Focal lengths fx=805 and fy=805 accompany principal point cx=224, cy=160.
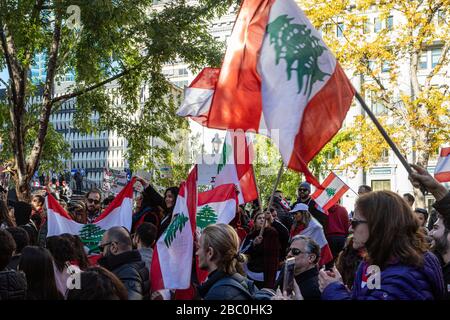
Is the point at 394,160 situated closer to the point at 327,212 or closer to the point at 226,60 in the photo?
the point at 327,212

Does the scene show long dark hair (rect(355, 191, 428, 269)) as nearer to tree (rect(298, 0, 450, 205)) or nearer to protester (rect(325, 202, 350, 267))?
protester (rect(325, 202, 350, 267))

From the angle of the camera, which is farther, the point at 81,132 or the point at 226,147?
the point at 81,132

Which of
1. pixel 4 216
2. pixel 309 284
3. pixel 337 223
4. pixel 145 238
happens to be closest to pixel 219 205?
pixel 145 238

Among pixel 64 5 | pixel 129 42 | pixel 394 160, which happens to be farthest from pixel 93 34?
pixel 394 160

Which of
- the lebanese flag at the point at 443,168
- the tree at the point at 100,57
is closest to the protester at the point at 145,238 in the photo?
the lebanese flag at the point at 443,168

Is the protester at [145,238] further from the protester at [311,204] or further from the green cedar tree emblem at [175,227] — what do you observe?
the protester at [311,204]

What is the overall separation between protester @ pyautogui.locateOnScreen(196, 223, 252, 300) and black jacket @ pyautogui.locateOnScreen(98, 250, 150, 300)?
2.99 ft

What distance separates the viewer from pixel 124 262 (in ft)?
21.9

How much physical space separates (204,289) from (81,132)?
1577cm

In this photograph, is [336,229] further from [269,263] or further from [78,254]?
[78,254]

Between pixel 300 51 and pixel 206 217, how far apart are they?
13.9 feet

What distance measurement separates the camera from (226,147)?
12.0 metres

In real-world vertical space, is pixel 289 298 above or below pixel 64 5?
below

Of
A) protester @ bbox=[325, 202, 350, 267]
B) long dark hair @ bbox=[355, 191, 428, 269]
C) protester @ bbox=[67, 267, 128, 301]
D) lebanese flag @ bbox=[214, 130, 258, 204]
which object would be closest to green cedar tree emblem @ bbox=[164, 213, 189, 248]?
protester @ bbox=[67, 267, 128, 301]
